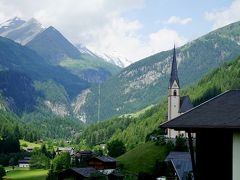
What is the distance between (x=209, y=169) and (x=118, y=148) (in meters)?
128

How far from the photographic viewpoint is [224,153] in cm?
1845

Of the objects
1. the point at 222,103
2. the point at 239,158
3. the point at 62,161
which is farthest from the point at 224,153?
the point at 62,161

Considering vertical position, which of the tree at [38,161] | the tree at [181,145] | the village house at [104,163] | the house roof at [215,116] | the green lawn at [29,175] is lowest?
the green lawn at [29,175]

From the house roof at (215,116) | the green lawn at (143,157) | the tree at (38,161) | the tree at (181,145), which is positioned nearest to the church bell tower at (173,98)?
the green lawn at (143,157)

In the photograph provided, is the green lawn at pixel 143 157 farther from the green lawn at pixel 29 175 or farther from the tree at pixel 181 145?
the green lawn at pixel 29 175

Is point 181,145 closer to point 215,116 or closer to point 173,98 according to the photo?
point 173,98

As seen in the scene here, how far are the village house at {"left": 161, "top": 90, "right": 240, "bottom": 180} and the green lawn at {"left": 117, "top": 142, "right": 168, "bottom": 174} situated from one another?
81438mm

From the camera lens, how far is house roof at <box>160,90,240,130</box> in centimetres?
1795

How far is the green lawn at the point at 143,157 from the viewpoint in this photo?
104 meters

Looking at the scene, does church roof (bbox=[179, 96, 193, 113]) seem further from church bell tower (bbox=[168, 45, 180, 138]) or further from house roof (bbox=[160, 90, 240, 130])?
house roof (bbox=[160, 90, 240, 130])

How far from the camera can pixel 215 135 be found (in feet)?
61.6

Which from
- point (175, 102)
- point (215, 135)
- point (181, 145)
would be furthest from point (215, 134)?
point (175, 102)

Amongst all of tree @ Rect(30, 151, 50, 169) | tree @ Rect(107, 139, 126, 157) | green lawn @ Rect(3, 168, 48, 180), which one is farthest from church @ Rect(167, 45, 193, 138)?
tree @ Rect(30, 151, 50, 169)

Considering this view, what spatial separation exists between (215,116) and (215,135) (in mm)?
686
